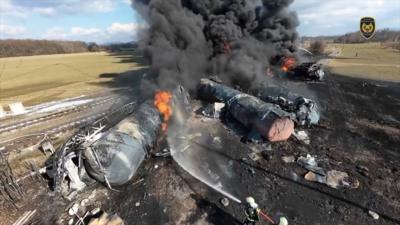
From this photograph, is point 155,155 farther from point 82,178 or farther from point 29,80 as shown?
point 29,80

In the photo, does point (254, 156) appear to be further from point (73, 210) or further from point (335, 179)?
point (73, 210)

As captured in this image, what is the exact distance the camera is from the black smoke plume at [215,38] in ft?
75.2

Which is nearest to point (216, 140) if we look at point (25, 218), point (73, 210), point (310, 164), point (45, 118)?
point (310, 164)

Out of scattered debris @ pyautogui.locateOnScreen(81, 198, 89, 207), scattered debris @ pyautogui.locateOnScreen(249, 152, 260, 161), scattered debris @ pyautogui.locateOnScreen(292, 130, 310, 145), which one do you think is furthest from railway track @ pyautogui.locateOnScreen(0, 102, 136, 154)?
scattered debris @ pyautogui.locateOnScreen(292, 130, 310, 145)

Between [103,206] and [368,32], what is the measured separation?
176 ft

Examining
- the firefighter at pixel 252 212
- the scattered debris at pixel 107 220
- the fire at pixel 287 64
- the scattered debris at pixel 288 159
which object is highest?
the fire at pixel 287 64

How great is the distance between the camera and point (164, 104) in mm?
17828

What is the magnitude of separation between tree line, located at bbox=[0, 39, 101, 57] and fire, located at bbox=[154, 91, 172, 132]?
103939 mm

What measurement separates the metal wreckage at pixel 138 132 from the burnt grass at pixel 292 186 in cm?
83

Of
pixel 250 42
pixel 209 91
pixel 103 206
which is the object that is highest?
pixel 250 42

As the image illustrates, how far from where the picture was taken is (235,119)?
60.3ft

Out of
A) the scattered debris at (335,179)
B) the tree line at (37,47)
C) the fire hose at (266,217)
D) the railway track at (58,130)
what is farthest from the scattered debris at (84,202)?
the tree line at (37,47)

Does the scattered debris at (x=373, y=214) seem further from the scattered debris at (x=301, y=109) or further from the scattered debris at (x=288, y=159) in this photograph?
the scattered debris at (x=301, y=109)

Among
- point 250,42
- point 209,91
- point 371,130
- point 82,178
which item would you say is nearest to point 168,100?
point 209,91
